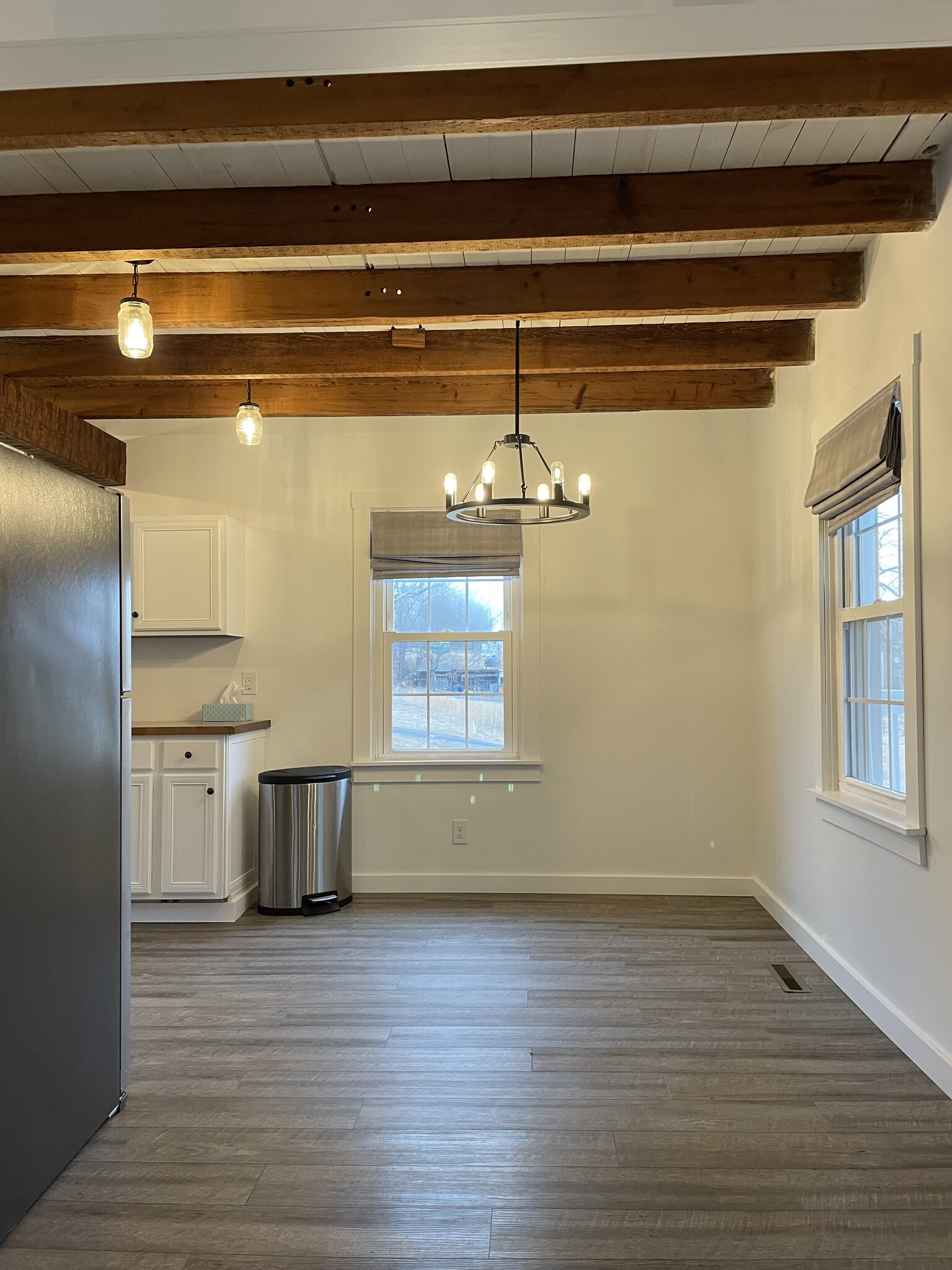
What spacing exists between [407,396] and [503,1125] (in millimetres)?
3709

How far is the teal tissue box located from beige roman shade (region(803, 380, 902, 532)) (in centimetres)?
311

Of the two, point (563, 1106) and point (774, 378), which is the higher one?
point (774, 378)

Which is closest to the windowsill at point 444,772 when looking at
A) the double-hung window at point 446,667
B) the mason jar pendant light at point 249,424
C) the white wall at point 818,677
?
the double-hung window at point 446,667

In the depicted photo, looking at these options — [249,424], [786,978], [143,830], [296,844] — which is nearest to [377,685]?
[296,844]

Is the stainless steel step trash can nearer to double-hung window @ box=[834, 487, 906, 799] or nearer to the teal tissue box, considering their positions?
the teal tissue box

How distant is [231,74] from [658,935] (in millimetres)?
3895

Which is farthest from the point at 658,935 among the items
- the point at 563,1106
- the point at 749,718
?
the point at 563,1106

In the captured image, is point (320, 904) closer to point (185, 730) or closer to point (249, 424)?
point (185, 730)

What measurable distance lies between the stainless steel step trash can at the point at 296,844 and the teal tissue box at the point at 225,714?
410mm

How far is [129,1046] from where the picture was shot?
2.86 m

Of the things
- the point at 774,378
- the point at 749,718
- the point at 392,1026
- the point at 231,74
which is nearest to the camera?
the point at 231,74

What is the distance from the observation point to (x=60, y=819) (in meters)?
2.40

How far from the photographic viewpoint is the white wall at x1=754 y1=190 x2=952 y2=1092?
2.91 metres

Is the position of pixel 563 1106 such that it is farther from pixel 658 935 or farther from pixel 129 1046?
pixel 658 935
